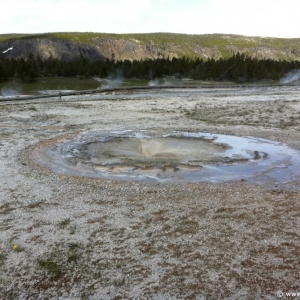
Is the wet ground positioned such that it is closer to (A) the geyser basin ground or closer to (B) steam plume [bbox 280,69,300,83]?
(A) the geyser basin ground

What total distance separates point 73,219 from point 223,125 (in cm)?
1439

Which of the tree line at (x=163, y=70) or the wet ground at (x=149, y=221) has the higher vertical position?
the tree line at (x=163, y=70)

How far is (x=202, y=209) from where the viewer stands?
8617 millimetres

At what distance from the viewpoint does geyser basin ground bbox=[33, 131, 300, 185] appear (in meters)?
11.5

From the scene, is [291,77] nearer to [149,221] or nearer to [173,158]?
[173,158]

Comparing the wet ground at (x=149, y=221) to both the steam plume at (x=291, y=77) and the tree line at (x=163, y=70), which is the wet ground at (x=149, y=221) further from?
the steam plume at (x=291, y=77)

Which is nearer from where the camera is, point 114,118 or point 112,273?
point 112,273

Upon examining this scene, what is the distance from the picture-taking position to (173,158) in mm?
13305

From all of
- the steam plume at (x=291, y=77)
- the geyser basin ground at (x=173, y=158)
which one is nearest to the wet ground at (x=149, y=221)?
the geyser basin ground at (x=173, y=158)

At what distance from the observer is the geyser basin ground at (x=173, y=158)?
11477 millimetres

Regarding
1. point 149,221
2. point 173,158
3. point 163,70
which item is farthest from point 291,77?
point 149,221

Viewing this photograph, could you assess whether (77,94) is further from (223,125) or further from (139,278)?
(139,278)

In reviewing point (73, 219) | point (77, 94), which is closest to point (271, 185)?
point (73, 219)

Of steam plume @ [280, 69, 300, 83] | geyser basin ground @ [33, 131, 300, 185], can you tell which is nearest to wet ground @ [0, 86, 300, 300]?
geyser basin ground @ [33, 131, 300, 185]
